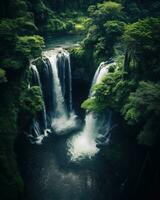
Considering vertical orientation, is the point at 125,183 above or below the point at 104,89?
below

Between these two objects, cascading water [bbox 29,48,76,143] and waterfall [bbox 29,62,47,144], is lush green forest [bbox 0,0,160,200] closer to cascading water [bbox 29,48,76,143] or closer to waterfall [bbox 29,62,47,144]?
waterfall [bbox 29,62,47,144]

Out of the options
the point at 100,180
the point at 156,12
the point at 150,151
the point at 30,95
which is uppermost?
the point at 156,12

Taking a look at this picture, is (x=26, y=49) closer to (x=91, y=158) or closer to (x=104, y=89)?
(x=104, y=89)

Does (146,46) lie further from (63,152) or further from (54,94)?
(54,94)

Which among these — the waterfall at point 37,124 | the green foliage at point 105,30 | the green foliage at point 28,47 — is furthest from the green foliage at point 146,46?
the waterfall at point 37,124

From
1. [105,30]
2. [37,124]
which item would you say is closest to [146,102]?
[37,124]

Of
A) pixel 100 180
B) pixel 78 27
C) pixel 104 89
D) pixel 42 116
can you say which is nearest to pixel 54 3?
pixel 78 27

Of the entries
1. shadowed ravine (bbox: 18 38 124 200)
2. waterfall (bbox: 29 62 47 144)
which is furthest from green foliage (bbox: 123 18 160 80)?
waterfall (bbox: 29 62 47 144)
